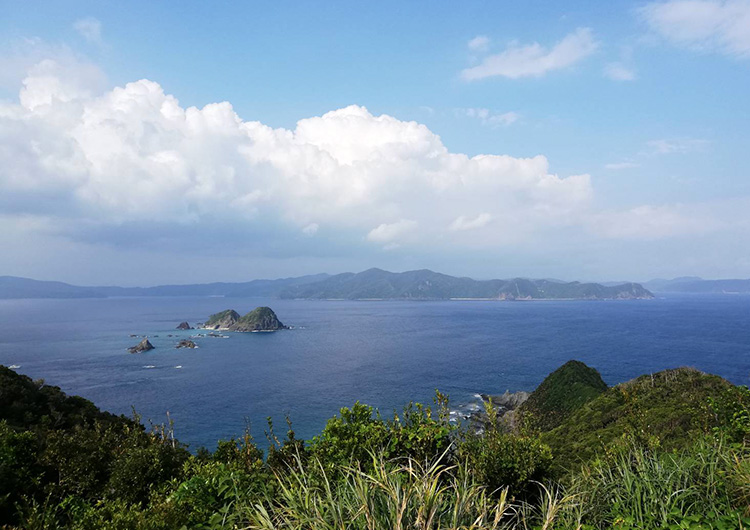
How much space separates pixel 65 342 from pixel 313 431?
119 meters

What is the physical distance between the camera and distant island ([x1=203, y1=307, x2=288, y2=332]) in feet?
527

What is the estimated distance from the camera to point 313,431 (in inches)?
2104

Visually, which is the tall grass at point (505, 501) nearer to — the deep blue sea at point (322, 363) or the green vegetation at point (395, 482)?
the green vegetation at point (395, 482)

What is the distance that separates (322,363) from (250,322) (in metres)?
77.6

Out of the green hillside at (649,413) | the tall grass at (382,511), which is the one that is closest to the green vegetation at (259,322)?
the green hillside at (649,413)

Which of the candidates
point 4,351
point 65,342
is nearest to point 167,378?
point 4,351

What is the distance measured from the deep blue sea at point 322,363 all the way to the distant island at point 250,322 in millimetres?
11848

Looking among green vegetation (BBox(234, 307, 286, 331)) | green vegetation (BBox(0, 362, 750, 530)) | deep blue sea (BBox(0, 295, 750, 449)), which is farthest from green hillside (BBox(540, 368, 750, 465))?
green vegetation (BBox(234, 307, 286, 331))

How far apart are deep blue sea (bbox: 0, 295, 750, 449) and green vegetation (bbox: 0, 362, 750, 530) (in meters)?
46.5

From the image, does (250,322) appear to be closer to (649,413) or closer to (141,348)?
(141,348)

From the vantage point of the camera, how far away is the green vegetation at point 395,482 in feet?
16.1

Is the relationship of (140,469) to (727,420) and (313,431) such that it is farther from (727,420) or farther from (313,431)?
(313,431)

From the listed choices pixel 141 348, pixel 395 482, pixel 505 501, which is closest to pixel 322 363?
pixel 141 348

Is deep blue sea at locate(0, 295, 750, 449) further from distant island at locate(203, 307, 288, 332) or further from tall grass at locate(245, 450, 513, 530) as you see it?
tall grass at locate(245, 450, 513, 530)
